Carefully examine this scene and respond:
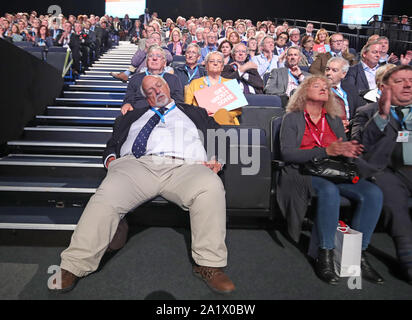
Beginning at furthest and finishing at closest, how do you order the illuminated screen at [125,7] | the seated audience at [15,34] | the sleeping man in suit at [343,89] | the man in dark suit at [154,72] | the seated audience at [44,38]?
the illuminated screen at [125,7], the seated audience at [15,34], the seated audience at [44,38], the man in dark suit at [154,72], the sleeping man in suit at [343,89]

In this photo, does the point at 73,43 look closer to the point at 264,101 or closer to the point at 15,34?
the point at 15,34

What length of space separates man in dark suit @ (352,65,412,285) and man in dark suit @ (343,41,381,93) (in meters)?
1.36

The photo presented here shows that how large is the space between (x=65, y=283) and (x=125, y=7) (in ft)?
48.6

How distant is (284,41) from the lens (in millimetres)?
5805

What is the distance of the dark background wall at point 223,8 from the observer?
14531mm

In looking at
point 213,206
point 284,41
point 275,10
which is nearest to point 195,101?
point 213,206

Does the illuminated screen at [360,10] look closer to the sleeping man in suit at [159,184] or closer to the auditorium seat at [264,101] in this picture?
the auditorium seat at [264,101]

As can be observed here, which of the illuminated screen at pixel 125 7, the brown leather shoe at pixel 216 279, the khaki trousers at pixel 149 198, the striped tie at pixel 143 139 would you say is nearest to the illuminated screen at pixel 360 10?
the illuminated screen at pixel 125 7

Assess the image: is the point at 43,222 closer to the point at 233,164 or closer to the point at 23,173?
the point at 23,173

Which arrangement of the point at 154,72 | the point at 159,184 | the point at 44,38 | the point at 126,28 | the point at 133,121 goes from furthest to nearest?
the point at 126,28
the point at 44,38
the point at 154,72
the point at 133,121
the point at 159,184

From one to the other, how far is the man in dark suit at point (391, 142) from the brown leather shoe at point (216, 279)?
0.95m

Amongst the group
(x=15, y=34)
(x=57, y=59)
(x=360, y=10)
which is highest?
(x=360, y=10)

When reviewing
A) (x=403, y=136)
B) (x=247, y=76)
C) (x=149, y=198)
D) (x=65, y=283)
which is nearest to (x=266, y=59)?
(x=247, y=76)

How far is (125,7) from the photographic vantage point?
14477 mm
